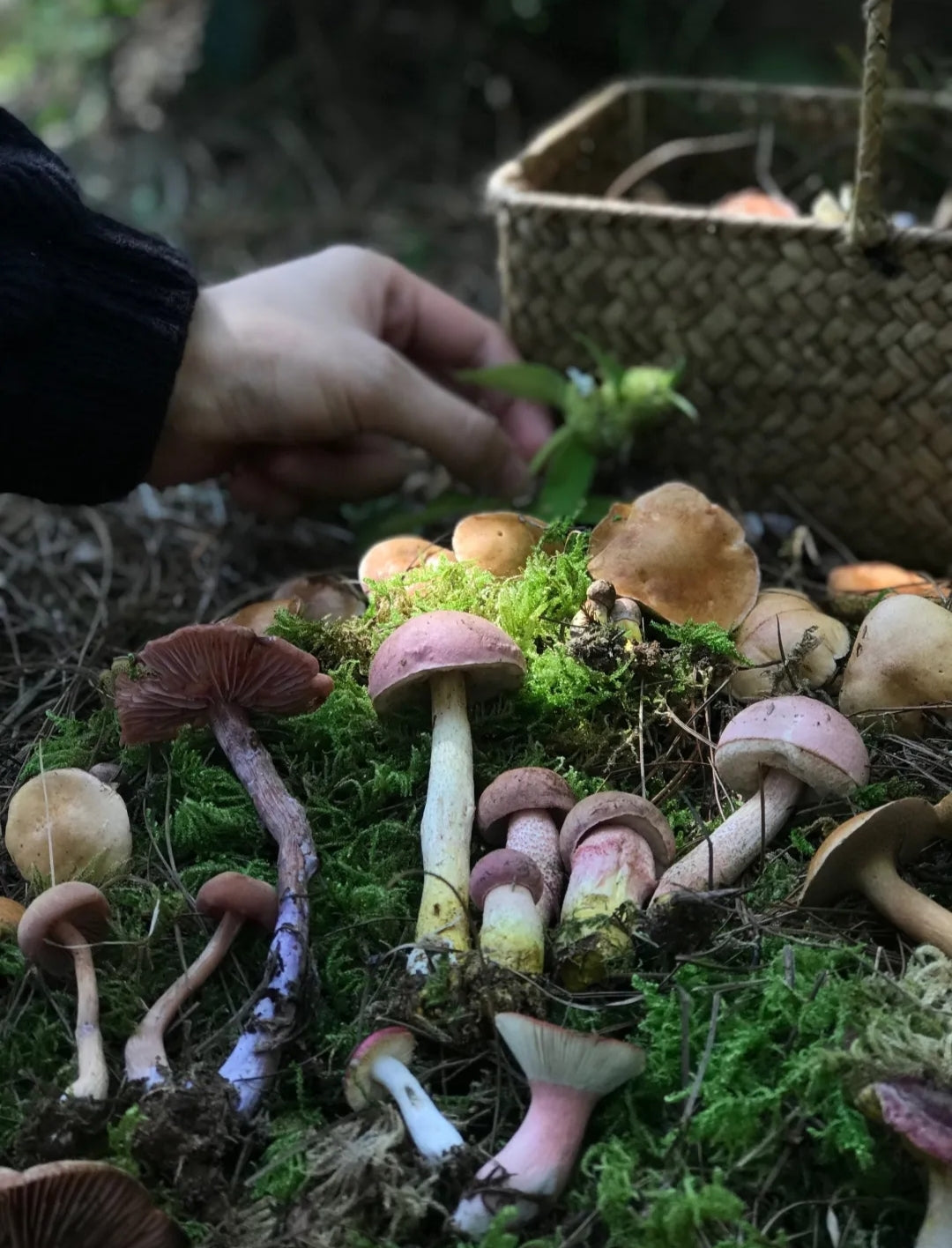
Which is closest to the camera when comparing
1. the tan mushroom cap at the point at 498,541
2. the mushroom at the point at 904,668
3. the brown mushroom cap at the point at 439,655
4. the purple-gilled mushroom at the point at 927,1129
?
the purple-gilled mushroom at the point at 927,1129

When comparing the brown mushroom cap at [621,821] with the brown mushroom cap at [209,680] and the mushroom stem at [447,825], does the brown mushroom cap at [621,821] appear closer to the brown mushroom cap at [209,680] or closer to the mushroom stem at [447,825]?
the mushroom stem at [447,825]

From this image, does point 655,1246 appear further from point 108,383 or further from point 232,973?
point 108,383

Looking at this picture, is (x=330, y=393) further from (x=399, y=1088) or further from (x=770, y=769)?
(x=399, y=1088)

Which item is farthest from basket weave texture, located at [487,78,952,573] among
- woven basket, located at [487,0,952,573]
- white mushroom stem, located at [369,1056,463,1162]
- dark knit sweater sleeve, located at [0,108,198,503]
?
white mushroom stem, located at [369,1056,463,1162]

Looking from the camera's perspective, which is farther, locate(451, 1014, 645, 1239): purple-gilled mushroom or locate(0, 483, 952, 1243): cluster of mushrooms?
locate(0, 483, 952, 1243): cluster of mushrooms

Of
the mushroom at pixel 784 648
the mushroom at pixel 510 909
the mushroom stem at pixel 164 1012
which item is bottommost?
the mushroom stem at pixel 164 1012

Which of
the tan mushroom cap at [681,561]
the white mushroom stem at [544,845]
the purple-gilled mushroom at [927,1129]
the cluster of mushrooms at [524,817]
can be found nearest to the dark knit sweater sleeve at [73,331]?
the cluster of mushrooms at [524,817]

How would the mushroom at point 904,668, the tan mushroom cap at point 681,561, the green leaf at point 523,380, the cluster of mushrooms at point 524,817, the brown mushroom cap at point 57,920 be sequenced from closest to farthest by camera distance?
the cluster of mushrooms at point 524,817 < the brown mushroom cap at point 57,920 < the mushroom at point 904,668 < the tan mushroom cap at point 681,561 < the green leaf at point 523,380

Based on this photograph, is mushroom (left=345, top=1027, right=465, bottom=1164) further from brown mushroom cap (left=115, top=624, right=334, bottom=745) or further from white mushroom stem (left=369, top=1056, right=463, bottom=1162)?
brown mushroom cap (left=115, top=624, right=334, bottom=745)
